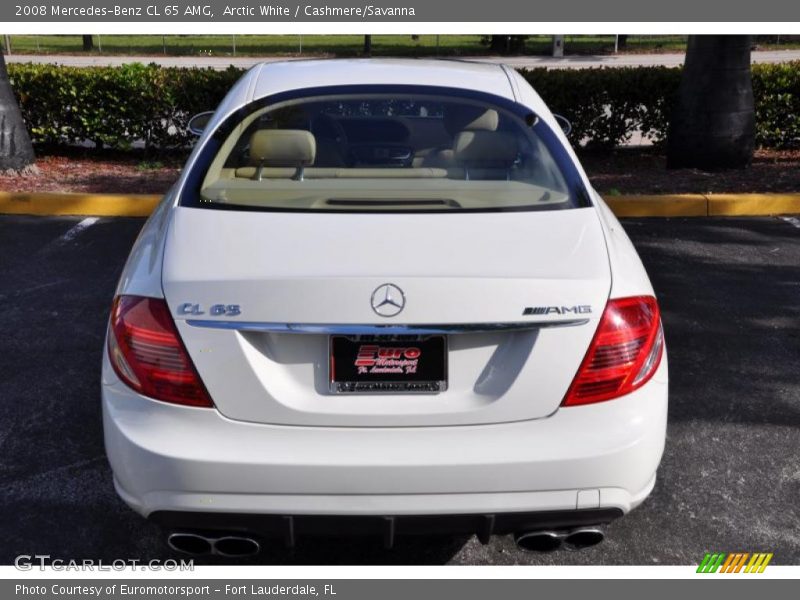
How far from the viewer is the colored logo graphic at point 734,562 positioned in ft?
11.4

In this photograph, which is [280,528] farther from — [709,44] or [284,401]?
[709,44]

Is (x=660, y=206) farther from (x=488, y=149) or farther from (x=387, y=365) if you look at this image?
(x=387, y=365)

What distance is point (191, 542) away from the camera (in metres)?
2.89

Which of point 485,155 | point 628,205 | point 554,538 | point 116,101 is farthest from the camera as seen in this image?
point 116,101

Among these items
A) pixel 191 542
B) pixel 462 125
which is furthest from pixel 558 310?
pixel 462 125

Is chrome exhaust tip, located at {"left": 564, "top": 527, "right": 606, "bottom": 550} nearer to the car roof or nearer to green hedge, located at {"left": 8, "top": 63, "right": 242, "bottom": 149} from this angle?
the car roof

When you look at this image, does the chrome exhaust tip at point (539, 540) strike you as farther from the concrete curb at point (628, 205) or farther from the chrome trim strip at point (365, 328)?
the concrete curb at point (628, 205)

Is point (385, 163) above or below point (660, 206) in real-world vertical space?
above

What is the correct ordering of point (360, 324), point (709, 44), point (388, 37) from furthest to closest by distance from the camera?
point (388, 37) → point (709, 44) → point (360, 324)

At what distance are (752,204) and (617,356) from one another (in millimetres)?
6114

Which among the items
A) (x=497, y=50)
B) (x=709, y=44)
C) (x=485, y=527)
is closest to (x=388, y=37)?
(x=497, y=50)

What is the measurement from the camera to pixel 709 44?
369 inches

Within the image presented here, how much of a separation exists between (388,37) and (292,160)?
45.8 metres

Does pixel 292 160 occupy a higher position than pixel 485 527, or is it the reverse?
pixel 292 160
